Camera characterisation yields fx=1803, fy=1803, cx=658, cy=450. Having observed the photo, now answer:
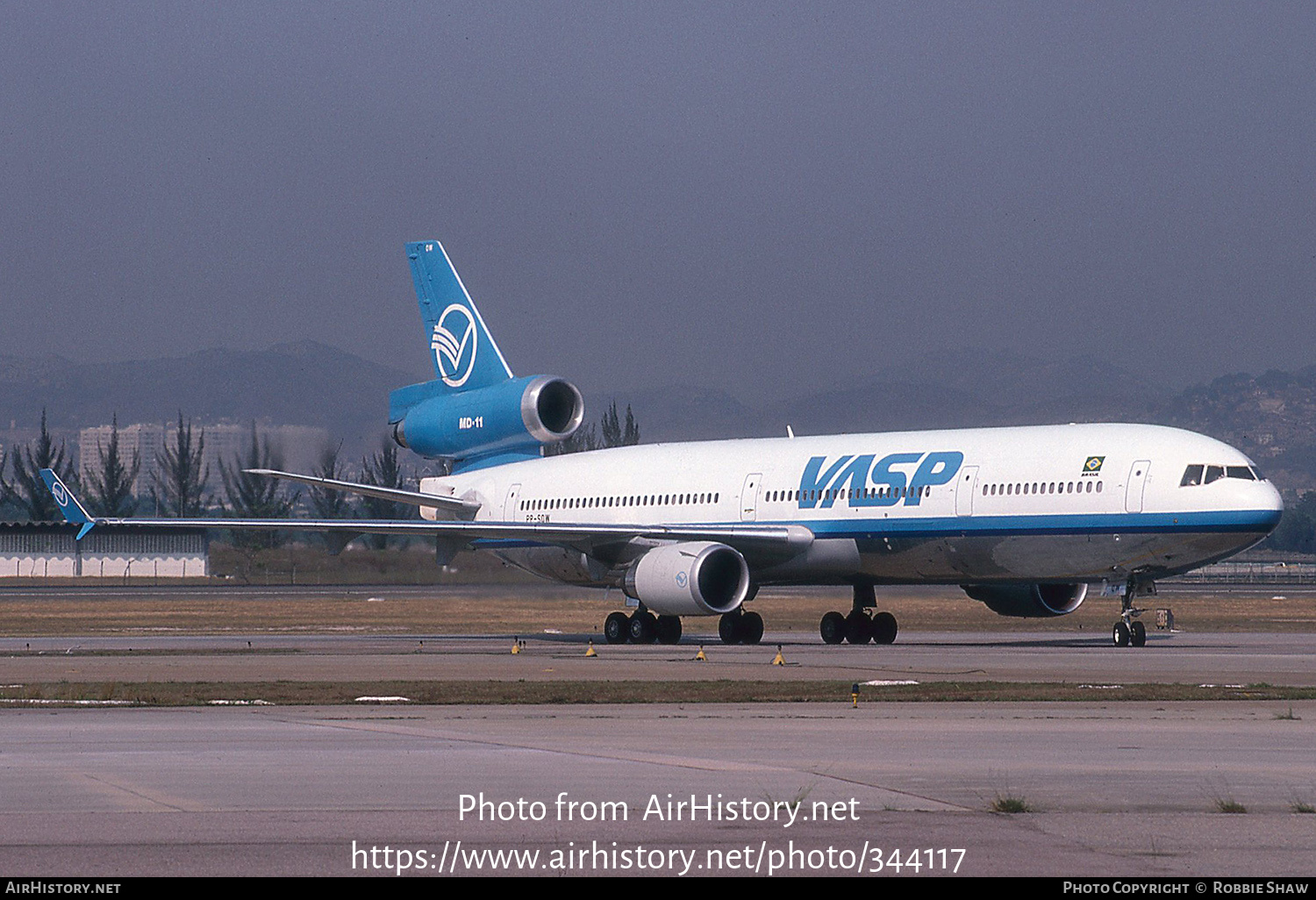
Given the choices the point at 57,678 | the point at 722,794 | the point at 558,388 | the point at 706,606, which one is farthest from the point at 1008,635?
the point at 722,794

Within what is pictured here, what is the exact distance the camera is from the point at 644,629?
136 ft

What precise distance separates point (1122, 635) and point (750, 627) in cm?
828

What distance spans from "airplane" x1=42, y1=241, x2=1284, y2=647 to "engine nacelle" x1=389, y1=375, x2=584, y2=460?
0.19 feet

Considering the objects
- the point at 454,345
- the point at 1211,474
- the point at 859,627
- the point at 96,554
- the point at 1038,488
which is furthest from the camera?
the point at 96,554

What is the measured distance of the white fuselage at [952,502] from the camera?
1425 inches

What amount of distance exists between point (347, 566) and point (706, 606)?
111 ft

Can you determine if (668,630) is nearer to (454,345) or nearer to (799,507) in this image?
(799,507)

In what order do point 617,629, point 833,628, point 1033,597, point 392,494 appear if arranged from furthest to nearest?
1. point 392,494
2. point 1033,597
3. point 833,628
4. point 617,629

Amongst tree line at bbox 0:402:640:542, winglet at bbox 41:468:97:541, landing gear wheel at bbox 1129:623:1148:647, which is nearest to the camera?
landing gear wheel at bbox 1129:623:1148:647

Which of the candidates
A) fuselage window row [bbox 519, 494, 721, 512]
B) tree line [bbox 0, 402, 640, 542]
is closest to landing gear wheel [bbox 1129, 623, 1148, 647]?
fuselage window row [bbox 519, 494, 721, 512]

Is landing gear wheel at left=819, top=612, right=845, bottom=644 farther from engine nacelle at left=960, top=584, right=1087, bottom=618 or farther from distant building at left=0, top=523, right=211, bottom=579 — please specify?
distant building at left=0, top=523, right=211, bottom=579

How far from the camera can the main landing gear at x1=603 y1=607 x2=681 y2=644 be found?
4150cm

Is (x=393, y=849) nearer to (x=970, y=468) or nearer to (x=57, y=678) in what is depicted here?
(x=57, y=678)

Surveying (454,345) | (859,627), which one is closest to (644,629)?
(859,627)
